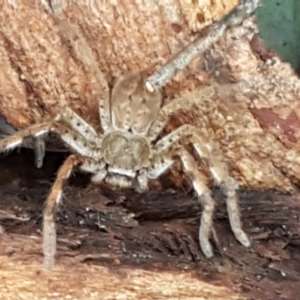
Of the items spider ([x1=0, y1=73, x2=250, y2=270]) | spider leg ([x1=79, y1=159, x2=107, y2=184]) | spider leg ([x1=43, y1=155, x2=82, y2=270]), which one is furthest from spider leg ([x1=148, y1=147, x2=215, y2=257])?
spider leg ([x1=43, y1=155, x2=82, y2=270])

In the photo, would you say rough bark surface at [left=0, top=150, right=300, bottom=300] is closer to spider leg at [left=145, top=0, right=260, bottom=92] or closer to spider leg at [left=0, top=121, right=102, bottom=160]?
spider leg at [left=0, top=121, right=102, bottom=160]

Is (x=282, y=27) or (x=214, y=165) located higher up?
(x=282, y=27)

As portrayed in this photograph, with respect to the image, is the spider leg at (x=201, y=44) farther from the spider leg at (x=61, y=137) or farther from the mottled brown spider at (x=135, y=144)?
the spider leg at (x=61, y=137)

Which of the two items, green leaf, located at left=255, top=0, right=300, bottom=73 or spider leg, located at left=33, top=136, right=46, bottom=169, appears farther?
spider leg, located at left=33, top=136, right=46, bottom=169

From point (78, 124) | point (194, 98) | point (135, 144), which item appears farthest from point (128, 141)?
point (194, 98)

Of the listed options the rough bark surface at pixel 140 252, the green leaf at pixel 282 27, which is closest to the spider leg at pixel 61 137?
the rough bark surface at pixel 140 252

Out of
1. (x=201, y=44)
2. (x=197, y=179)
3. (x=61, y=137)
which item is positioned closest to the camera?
(x=201, y=44)

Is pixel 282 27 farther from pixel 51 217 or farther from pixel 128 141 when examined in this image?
pixel 51 217
